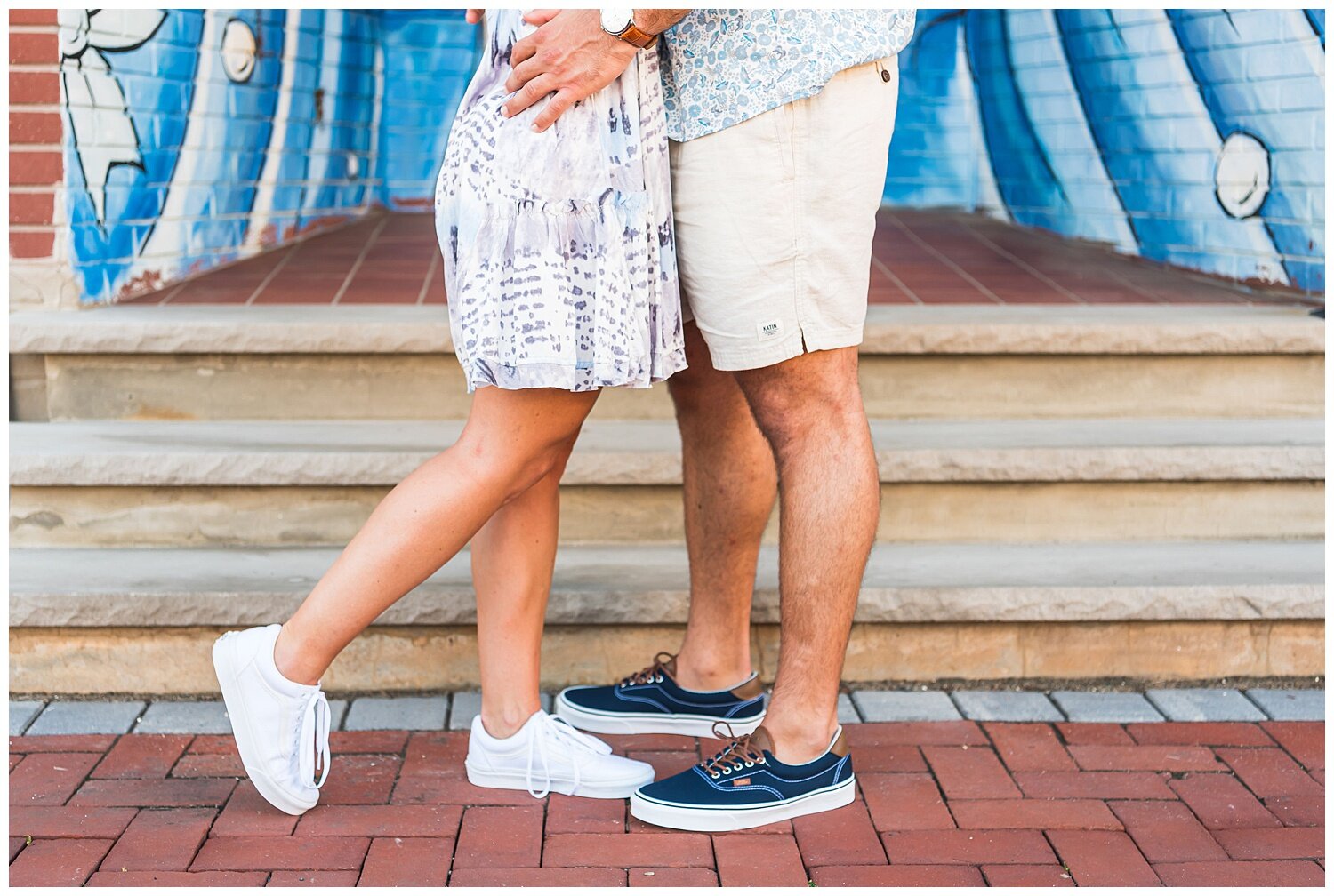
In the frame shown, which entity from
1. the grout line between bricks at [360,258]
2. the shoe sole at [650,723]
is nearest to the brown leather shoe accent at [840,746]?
the shoe sole at [650,723]

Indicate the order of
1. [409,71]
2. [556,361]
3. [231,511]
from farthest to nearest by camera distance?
[409,71]
[231,511]
[556,361]

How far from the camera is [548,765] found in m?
1.91

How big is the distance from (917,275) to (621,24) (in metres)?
2.16

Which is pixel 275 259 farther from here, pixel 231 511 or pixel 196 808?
pixel 196 808

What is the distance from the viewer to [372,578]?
175cm

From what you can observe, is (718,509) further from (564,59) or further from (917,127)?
(917,127)

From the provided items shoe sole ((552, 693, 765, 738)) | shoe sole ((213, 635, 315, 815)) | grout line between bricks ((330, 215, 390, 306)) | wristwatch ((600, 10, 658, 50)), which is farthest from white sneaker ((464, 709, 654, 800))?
grout line between bricks ((330, 215, 390, 306))

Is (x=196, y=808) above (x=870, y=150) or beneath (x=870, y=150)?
beneath

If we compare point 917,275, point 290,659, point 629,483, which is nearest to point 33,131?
point 629,483

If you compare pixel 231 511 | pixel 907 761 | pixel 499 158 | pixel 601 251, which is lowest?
pixel 907 761

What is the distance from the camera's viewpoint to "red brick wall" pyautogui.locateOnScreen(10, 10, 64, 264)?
106 inches

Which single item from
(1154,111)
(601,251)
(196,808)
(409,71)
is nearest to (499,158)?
(601,251)

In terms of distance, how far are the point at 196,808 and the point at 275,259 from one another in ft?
7.30

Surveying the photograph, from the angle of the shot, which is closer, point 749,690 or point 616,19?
point 616,19
